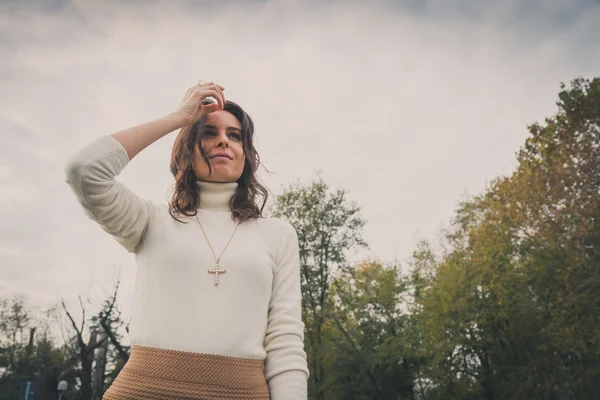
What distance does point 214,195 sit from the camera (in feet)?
7.21

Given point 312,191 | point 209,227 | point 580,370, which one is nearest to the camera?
point 209,227

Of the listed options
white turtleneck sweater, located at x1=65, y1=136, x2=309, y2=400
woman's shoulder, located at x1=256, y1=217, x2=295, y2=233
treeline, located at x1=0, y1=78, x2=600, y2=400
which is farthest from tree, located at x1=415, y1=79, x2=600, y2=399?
white turtleneck sweater, located at x1=65, y1=136, x2=309, y2=400

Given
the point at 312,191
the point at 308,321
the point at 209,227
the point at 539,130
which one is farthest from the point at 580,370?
the point at 209,227

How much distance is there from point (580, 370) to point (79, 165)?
2209 cm

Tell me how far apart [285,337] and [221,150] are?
36.3 inches

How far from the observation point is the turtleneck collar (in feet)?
7.16

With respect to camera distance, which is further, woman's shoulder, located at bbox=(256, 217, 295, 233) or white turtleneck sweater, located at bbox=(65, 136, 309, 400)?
woman's shoulder, located at bbox=(256, 217, 295, 233)

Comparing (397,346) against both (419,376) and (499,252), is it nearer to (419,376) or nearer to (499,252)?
(419,376)

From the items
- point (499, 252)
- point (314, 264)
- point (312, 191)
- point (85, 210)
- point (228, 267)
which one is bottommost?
point (228, 267)

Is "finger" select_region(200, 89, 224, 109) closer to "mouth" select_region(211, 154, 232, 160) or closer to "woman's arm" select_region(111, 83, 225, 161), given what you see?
"woman's arm" select_region(111, 83, 225, 161)

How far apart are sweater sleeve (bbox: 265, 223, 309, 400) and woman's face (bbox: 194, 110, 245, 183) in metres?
0.45

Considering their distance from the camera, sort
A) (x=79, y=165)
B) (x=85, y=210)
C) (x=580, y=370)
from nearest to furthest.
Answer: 1. (x=79, y=165)
2. (x=85, y=210)
3. (x=580, y=370)

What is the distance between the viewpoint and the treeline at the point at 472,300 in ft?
48.9

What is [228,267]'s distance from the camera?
189 centimetres
